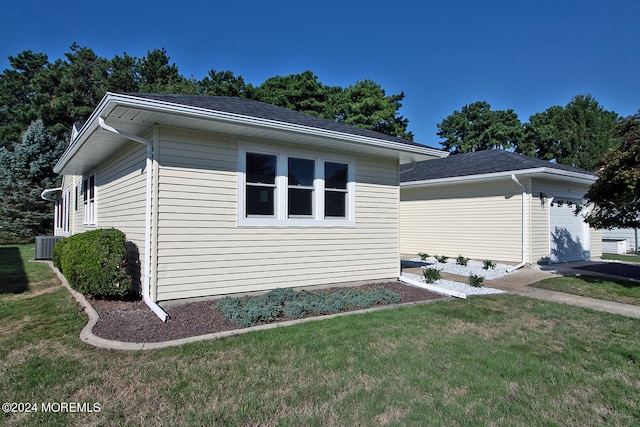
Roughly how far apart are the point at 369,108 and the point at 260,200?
24.9 metres

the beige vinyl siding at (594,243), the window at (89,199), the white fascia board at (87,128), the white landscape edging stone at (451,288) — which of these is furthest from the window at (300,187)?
the beige vinyl siding at (594,243)

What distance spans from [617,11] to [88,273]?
42.8 feet

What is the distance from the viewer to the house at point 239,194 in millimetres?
5602

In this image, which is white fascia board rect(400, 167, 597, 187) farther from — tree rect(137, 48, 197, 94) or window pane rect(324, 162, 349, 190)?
tree rect(137, 48, 197, 94)

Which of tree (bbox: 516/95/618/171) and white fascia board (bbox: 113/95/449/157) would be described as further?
tree (bbox: 516/95/618/171)

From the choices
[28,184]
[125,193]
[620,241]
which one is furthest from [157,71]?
[620,241]

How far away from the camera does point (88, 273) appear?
562 cm

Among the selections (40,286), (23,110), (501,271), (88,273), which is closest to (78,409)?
(88,273)

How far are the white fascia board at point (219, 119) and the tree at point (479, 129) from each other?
1199 inches

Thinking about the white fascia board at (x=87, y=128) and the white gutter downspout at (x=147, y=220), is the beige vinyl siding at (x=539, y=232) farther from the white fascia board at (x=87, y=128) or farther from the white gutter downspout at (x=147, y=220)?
the white fascia board at (x=87, y=128)

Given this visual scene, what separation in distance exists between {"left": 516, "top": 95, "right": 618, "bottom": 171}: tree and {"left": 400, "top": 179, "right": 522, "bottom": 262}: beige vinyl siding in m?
24.8

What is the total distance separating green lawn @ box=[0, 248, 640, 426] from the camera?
2.68 m

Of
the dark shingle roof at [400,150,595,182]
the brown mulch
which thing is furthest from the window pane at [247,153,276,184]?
the dark shingle roof at [400,150,595,182]

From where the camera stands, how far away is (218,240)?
6.09 metres
